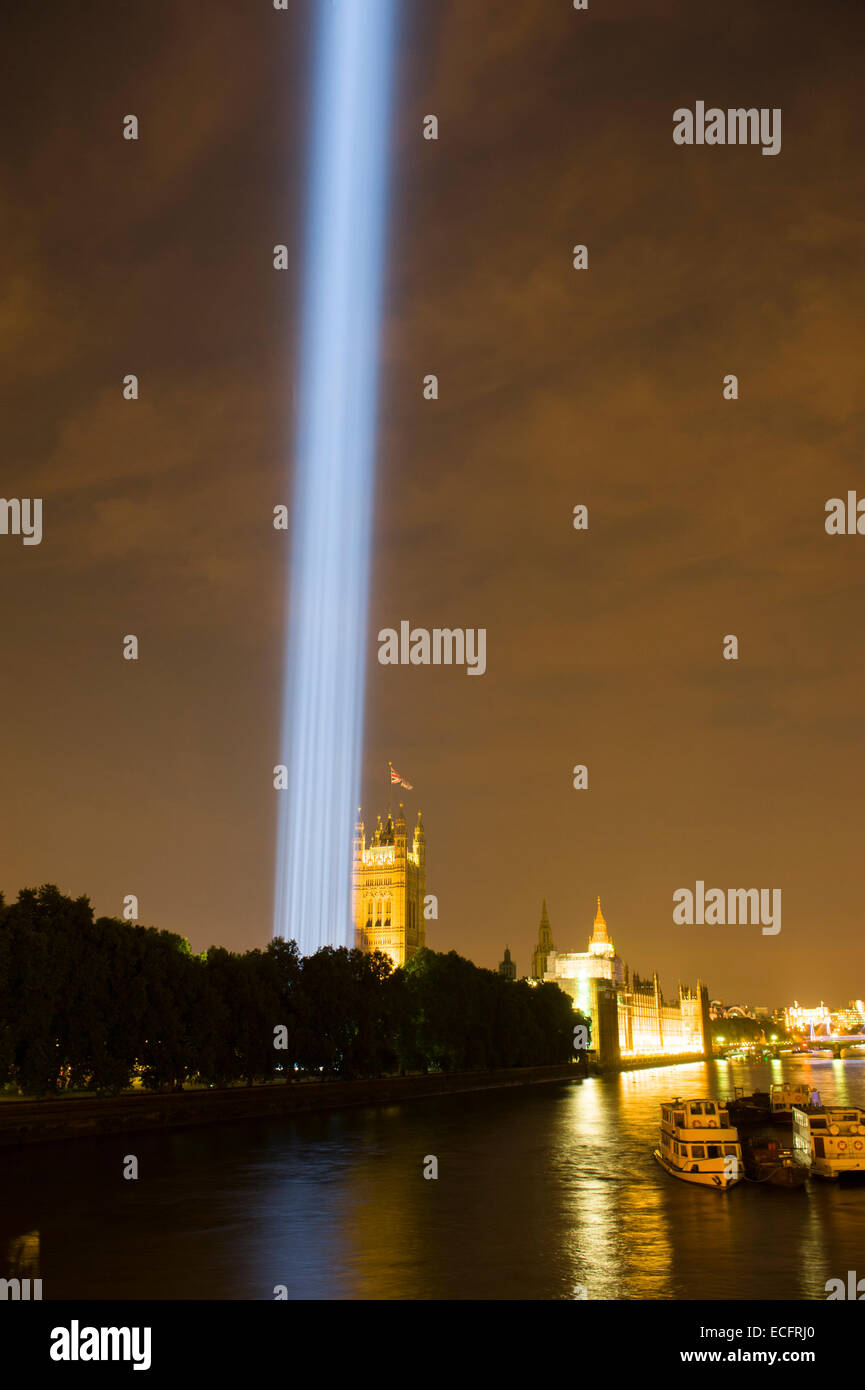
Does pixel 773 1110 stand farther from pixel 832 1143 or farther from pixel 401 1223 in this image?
→ pixel 401 1223

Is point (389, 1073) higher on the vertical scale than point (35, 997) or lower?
lower

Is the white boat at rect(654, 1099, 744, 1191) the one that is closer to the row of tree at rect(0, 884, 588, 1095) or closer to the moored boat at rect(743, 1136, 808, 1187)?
the moored boat at rect(743, 1136, 808, 1187)

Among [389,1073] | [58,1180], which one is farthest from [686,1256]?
[389,1073]

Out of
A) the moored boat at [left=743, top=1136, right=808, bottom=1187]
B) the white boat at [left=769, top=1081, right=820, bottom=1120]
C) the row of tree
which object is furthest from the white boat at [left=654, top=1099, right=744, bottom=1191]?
the row of tree

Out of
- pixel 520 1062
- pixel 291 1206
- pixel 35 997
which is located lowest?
pixel 520 1062

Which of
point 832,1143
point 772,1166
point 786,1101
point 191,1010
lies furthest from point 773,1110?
point 191,1010
